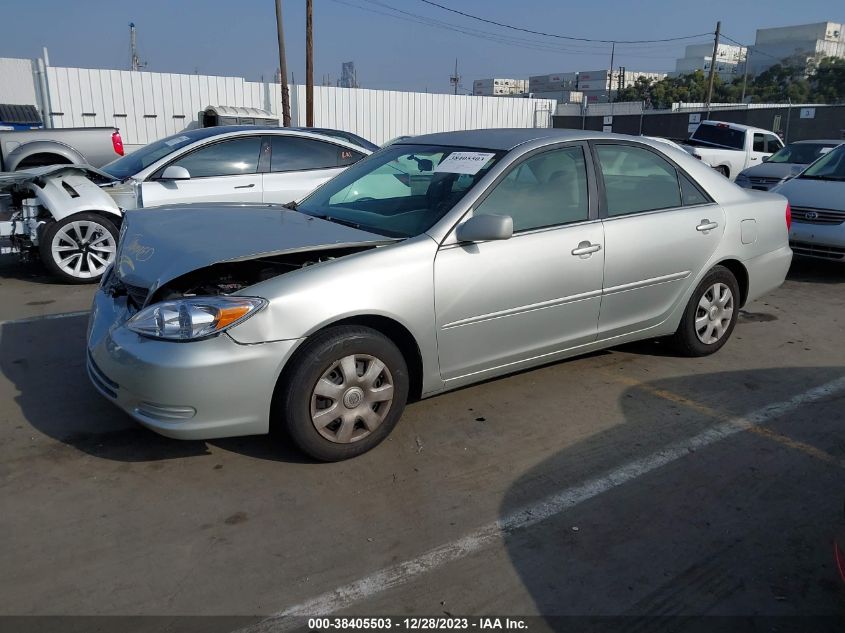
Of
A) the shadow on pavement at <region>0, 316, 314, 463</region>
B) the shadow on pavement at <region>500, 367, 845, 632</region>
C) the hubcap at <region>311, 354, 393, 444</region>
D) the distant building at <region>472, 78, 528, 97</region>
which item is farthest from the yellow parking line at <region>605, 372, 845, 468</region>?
the distant building at <region>472, 78, 528, 97</region>

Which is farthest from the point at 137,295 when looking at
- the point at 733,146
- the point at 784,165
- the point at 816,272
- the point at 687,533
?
the point at 733,146

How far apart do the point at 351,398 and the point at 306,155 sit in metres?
5.28

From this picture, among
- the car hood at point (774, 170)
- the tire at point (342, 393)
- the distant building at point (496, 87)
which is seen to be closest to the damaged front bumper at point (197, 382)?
the tire at point (342, 393)

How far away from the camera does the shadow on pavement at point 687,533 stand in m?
2.61

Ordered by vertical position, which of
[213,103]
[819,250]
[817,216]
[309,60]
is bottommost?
[819,250]

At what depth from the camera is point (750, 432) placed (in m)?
4.06

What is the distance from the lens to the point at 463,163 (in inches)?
166

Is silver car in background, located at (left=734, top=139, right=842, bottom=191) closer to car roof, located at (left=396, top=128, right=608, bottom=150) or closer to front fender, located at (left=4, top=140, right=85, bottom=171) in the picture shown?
car roof, located at (left=396, top=128, right=608, bottom=150)

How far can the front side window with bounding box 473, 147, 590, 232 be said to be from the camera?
4031 mm

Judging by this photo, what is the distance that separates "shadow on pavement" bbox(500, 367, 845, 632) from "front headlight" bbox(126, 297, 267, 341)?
149 centimetres

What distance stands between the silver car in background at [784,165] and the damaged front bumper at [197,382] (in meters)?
11.4

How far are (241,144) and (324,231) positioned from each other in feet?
14.3

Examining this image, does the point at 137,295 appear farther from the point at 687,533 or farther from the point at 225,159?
the point at 225,159

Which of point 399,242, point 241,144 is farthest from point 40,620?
point 241,144
